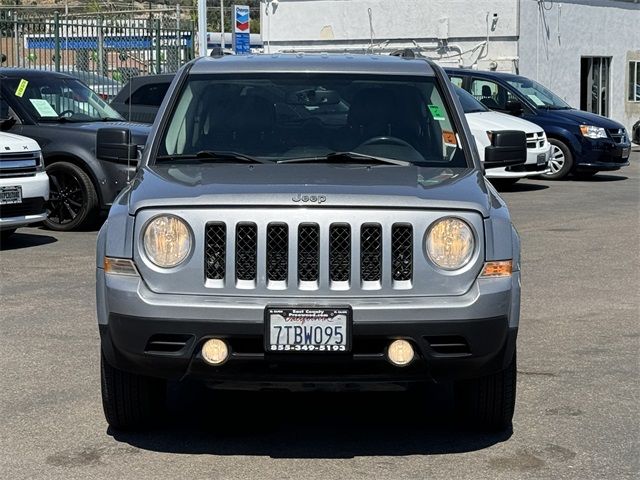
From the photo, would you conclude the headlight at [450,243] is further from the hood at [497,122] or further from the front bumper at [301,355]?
the hood at [497,122]

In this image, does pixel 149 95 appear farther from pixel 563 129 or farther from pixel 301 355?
pixel 301 355

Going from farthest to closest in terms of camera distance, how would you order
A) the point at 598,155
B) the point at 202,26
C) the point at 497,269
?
the point at 202,26 → the point at 598,155 → the point at 497,269

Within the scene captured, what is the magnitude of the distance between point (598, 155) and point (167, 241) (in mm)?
17101

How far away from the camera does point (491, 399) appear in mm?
5945

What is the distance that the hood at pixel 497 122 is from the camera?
19.0 metres

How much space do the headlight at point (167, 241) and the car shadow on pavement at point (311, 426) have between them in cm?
89

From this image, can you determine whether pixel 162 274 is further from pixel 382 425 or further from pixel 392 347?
pixel 382 425

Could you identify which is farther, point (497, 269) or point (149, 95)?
point (149, 95)

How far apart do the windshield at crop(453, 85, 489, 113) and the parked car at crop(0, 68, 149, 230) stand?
643cm

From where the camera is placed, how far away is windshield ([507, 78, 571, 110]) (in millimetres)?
22242

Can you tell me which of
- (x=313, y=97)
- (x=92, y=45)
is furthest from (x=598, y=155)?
(x=313, y=97)

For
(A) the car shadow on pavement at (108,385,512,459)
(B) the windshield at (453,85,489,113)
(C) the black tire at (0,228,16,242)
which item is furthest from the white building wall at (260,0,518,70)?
(A) the car shadow on pavement at (108,385,512,459)

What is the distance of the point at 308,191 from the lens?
5.57m

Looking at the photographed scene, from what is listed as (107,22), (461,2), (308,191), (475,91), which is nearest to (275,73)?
(308,191)
